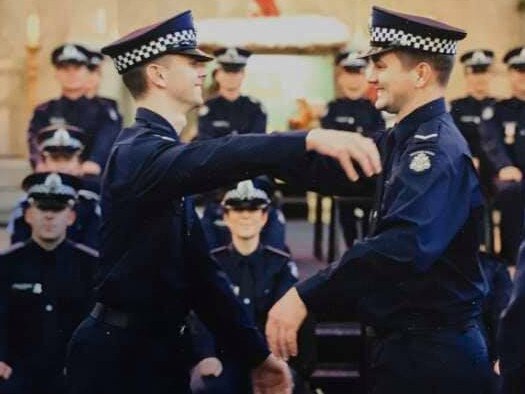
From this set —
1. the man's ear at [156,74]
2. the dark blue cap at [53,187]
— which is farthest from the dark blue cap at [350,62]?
the man's ear at [156,74]

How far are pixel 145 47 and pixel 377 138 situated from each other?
719mm

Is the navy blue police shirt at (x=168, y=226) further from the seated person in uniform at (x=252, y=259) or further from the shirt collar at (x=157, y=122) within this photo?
the seated person in uniform at (x=252, y=259)

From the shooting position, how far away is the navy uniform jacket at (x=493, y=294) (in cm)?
590

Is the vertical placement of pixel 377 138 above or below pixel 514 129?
above

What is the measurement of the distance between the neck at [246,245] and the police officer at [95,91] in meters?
2.02

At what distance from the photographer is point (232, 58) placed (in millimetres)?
8453

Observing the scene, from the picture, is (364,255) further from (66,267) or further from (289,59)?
(289,59)

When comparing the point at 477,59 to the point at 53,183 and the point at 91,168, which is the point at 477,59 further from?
the point at 53,183

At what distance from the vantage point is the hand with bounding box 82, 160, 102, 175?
7660 millimetres

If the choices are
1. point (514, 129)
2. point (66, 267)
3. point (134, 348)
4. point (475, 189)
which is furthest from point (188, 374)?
point (514, 129)

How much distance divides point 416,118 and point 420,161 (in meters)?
0.19

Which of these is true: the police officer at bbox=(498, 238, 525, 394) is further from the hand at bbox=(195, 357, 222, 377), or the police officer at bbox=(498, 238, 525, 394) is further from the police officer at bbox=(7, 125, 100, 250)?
the police officer at bbox=(7, 125, 100, 250)

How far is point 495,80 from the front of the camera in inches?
450

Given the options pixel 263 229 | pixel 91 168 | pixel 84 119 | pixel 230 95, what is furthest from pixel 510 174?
pixel 84 119
